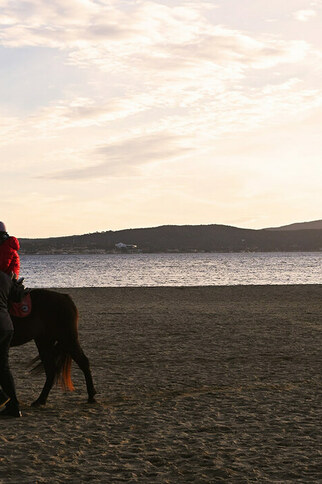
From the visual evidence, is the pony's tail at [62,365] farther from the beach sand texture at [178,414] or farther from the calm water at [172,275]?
the calm water at [172,275]

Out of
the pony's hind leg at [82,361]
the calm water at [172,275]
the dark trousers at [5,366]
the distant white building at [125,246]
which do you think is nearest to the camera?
the dark trousers at [5,366]

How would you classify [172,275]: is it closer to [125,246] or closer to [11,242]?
[11,242]

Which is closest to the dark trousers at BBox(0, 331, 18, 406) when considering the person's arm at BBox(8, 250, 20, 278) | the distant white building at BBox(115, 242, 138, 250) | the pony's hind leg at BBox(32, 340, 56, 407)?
the pony's hind leg at BBox(32, 340, 56, 407)

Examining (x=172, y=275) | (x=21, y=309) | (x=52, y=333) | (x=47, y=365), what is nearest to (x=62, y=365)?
(x=47, y=365)

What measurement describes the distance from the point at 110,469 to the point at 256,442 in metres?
1.58

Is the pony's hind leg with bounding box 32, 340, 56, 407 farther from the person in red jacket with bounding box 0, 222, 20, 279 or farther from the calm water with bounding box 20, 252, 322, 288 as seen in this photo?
the calm water with bounding box 20, 252, 322, 288

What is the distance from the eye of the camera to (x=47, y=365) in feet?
25.8

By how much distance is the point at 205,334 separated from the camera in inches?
602

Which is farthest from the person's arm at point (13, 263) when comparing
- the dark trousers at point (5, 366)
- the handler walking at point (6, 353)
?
the dark trousers at point (5, 366)

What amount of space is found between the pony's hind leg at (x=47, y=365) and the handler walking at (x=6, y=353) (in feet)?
1.89

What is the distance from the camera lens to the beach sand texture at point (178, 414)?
5.42m

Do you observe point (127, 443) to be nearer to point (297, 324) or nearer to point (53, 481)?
point (53, 481)

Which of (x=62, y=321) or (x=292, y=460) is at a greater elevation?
(x=62, y=321)

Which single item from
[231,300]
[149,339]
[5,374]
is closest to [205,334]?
[149,339]
